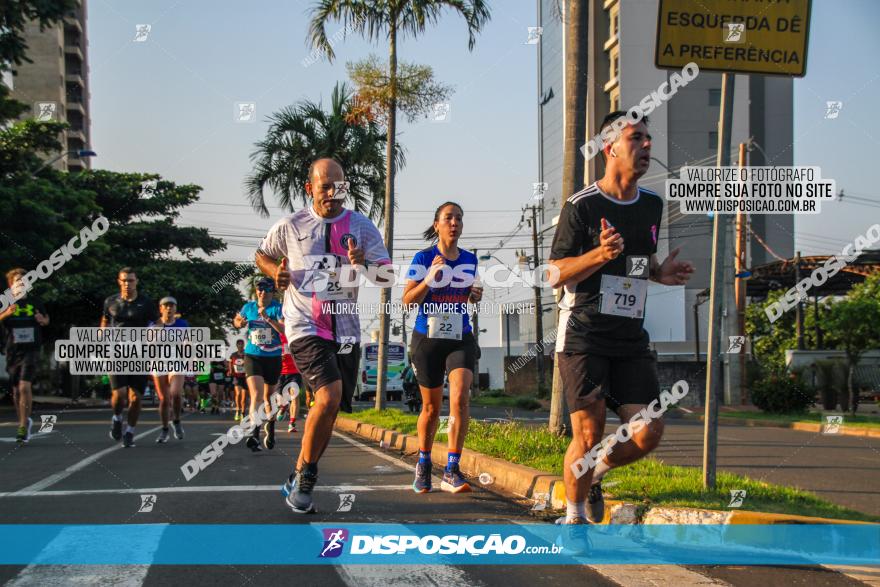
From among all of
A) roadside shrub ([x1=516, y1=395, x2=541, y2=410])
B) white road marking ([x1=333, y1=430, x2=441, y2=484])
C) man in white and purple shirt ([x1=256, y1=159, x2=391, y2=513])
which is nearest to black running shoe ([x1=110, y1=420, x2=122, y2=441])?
white road marking ([x1=333, y1=430, x2=441, y2=484])

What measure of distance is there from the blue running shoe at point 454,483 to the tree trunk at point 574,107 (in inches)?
118

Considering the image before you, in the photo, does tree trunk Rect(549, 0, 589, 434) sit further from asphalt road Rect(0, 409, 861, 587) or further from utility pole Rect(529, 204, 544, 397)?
utility pole Rect(529, 204, 544, 397)

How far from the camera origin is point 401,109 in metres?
19.9

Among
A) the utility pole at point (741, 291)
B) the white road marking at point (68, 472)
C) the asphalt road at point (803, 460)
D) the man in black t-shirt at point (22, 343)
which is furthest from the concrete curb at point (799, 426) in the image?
the man in black t-shirt at point (22, 343)


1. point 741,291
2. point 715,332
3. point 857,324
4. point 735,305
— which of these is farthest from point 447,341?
point 735,305

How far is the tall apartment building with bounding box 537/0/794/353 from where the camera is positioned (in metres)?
58.4

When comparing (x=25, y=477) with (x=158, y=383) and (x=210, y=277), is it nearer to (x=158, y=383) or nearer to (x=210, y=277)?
(x=158, y=383)

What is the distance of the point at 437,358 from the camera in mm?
7270

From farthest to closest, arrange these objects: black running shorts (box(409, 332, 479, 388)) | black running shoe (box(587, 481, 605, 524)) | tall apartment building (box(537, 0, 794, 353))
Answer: tall apartment building (box(537, 0, 794, 353))
black running shorts (box(409, 332, 479, 388))
black running shoe (box(587, 481, 605, 524))

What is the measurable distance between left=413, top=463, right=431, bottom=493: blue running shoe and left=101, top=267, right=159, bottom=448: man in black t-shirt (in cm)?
526

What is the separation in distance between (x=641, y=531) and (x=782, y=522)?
80 cm

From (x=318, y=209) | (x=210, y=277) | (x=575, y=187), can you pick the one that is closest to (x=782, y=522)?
(x=318, y=209)

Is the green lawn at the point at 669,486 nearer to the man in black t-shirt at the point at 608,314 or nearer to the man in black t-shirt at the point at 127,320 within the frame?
the man in black t-shirt at the point at 608,314

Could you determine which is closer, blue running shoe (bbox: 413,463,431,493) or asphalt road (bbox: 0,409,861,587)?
asphalt road (bbox: 0,409,861,587)
